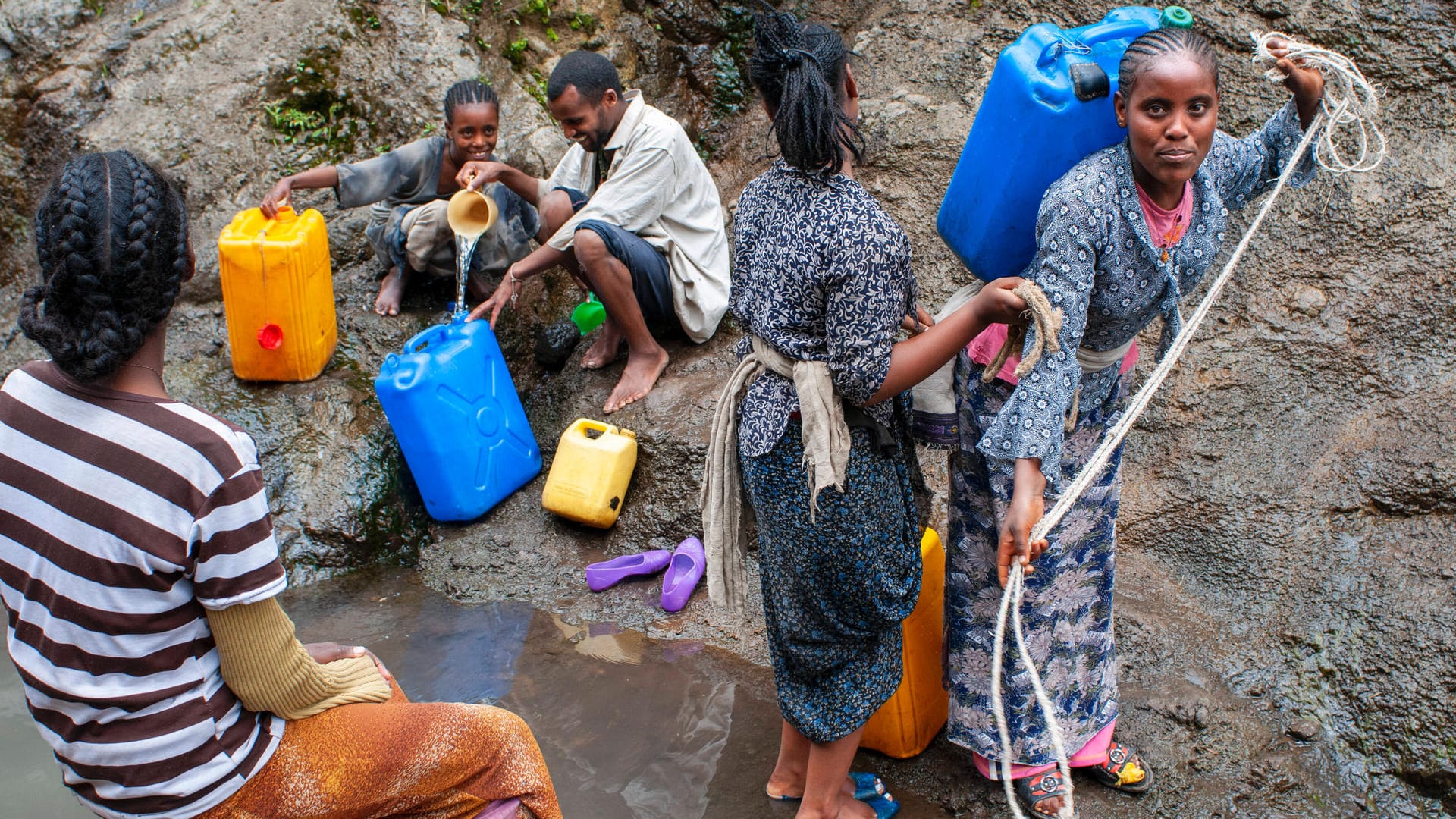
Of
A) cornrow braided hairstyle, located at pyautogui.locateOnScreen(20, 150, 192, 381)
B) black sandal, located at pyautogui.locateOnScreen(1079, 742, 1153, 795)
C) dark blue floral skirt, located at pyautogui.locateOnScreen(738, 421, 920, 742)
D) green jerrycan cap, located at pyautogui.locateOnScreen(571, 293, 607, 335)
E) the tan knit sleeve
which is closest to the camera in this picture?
cornrow braided hairstyle, located at pyautogui.locateOnScreen(20, 150, 192, 381)

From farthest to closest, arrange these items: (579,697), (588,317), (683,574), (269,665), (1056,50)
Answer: (588,317) → (683,574) → (579,697) → (1056,50) → (269,665)

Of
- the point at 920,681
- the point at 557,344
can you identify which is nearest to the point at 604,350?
the point at 557,344

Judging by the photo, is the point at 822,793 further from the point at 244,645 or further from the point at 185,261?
the point at 185,261

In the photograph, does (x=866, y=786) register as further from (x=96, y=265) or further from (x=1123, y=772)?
(x=96, y=265)

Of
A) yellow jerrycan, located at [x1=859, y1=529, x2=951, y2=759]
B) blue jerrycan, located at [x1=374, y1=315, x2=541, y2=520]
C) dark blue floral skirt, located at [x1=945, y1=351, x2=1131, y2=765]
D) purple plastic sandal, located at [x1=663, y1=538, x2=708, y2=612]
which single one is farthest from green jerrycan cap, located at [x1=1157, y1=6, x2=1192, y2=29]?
blue jerrycan, located at [x1=374, y1=315, x2=541, y2=520]

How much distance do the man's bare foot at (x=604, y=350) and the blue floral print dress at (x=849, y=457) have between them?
85.1 inches

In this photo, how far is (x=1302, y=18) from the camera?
439 cm

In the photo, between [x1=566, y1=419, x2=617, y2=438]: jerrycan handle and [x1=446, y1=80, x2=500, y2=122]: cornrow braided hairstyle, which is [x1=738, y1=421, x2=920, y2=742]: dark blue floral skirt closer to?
[x1=566, y1=419, x2=617, y2=438]: jerrycan handle

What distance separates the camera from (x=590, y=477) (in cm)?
407

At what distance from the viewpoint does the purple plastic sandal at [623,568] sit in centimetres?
393

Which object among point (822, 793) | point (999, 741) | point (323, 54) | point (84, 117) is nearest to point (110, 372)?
point (822, 793)

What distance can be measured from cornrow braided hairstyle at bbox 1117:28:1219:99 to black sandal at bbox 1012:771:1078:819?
169 centimetres

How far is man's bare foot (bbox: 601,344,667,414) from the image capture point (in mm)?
4395

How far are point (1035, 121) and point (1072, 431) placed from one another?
28.0 inches
